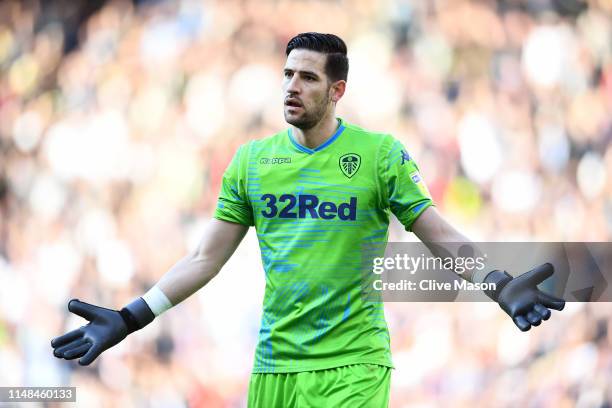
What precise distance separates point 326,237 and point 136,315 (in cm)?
77

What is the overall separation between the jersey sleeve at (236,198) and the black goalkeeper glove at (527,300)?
3.24ft

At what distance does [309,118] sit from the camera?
13.6ft

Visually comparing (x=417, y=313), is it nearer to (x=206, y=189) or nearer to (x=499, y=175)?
(x=499, y=175)

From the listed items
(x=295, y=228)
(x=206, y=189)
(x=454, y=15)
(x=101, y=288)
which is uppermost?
(x=454, y=15)

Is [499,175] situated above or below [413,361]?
above

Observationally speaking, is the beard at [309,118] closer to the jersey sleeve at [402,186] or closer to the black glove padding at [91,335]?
the jersey sleeve at [402,186]

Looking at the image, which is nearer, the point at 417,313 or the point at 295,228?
the point at 295,228

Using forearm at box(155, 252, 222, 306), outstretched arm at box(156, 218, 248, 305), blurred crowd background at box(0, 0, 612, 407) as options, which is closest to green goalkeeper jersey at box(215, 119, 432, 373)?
outstretched arm at box(156, 218, 248, 305)

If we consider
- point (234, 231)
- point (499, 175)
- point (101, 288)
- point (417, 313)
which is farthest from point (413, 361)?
point (234, 231)

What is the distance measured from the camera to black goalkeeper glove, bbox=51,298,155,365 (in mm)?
4035

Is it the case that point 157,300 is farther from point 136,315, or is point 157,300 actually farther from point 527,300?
point 527,300

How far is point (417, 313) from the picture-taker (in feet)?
22.2

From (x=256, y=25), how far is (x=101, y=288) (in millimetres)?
1836

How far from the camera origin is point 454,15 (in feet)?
22.7
